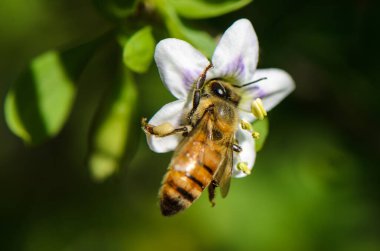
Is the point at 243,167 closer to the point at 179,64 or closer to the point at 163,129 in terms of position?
the point at 163,129

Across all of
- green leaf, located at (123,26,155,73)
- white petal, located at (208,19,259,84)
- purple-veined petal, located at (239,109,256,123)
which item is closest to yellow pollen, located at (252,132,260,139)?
purple-veined petal, located at (239,109,256,123)

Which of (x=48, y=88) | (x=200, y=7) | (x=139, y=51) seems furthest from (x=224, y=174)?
(x=48, y=88)

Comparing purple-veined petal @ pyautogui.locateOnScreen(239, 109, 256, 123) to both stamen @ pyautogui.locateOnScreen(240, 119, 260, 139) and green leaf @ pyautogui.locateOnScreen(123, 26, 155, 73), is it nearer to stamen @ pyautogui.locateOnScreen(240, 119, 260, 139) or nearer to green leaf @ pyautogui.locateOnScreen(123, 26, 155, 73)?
stamen @ pyautogui.locateOnScreen(240, 119, 260, 139)

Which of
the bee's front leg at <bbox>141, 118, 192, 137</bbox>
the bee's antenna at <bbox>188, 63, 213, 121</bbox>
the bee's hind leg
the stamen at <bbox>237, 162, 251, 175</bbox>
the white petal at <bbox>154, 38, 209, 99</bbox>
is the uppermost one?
the white petal at <bbox>154, 38, 209, 99</bbox>

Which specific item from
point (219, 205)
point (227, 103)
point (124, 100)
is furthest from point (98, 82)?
point (227, 103)

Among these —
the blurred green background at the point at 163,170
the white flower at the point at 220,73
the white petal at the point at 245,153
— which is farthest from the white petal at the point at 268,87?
the blurred green background at the point at 163,170

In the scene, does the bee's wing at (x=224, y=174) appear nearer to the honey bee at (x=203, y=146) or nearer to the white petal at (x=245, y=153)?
the honey bee at (x=203, y=146)
